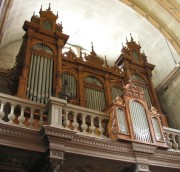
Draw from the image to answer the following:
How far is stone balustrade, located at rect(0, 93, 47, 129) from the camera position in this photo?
6.03 metres

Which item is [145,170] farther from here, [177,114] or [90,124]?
[177,114]

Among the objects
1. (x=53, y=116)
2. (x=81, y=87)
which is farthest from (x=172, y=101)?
(x=53, y=116)

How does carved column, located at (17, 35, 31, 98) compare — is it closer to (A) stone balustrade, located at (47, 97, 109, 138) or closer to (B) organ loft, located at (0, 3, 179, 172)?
(B) organ loft, located at (0, 3, 179, 172)

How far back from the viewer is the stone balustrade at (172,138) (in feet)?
24.7

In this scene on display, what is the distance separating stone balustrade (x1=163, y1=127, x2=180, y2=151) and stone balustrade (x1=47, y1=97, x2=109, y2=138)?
1618 millimetres

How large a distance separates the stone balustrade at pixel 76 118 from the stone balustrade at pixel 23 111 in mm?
233

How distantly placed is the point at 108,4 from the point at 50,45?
258cm

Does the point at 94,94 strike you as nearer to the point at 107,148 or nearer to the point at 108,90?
the point at 108,90

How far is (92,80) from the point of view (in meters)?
9.61

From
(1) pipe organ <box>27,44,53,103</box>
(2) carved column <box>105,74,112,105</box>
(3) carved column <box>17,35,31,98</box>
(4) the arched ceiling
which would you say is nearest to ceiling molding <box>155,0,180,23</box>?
(4) the arched ceiling

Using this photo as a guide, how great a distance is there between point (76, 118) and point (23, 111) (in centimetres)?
118

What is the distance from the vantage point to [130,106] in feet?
24.5

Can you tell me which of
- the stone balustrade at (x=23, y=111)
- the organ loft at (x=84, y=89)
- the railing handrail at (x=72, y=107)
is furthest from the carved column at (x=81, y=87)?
the stone balustrade at (x=23, y=111)

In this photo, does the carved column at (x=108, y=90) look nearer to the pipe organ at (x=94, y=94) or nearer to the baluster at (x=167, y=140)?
the pipe organ at (x=94, y=94)
